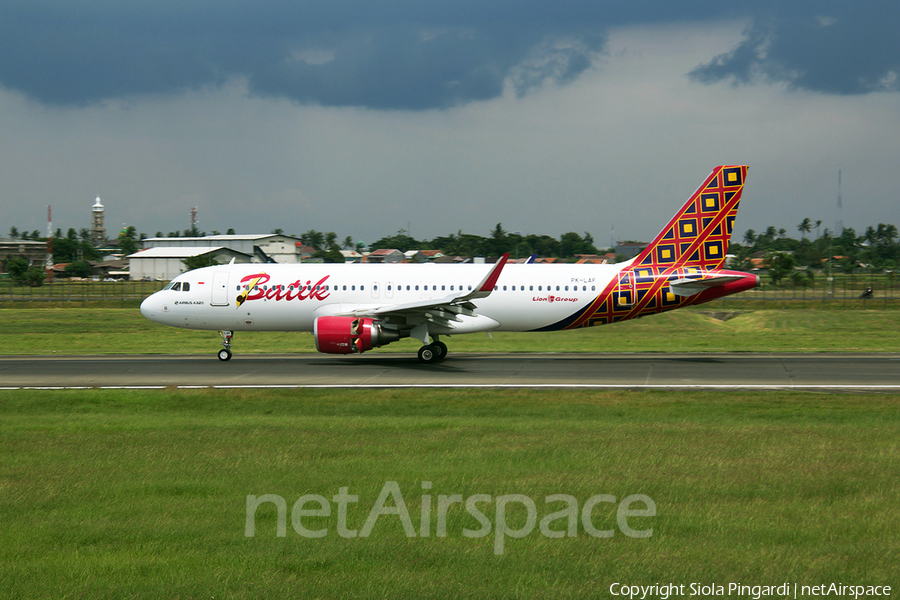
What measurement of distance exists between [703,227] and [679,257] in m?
1.67

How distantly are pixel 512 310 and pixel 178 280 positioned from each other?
14.3 metres

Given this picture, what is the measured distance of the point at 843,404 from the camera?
1997 centimetres

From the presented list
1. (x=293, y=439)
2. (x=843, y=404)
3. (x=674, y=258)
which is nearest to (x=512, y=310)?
(x=674, y=258)

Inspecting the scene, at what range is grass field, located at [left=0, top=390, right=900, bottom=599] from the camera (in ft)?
25.0

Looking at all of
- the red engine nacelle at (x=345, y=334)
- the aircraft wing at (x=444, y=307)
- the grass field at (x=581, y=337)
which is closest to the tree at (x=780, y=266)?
the grass field at (x=581, y=337)

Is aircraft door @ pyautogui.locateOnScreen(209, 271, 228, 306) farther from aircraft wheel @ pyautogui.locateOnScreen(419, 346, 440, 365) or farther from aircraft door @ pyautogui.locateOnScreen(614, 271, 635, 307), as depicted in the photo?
aircraft door @ pyautogui.locateOnScreen(614, 271, 635, 307)

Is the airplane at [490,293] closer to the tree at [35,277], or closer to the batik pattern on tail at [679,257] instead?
the batik pattern on tail at [679,257]

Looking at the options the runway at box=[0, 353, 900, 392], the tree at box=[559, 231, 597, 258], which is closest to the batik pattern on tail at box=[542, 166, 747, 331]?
the runway at box=[0, 353, 900, 392]

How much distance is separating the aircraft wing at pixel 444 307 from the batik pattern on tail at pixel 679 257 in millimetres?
4176

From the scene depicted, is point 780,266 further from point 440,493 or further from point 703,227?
point 440,493

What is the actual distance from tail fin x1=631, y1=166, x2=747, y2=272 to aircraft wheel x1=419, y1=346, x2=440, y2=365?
30.4 feet

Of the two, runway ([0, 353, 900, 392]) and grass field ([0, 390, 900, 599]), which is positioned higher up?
grass field ([0, 390, 900, 599])

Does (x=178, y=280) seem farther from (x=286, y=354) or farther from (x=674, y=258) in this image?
(x=674, y=258)

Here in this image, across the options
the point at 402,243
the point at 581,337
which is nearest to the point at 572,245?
the point at 402,243
